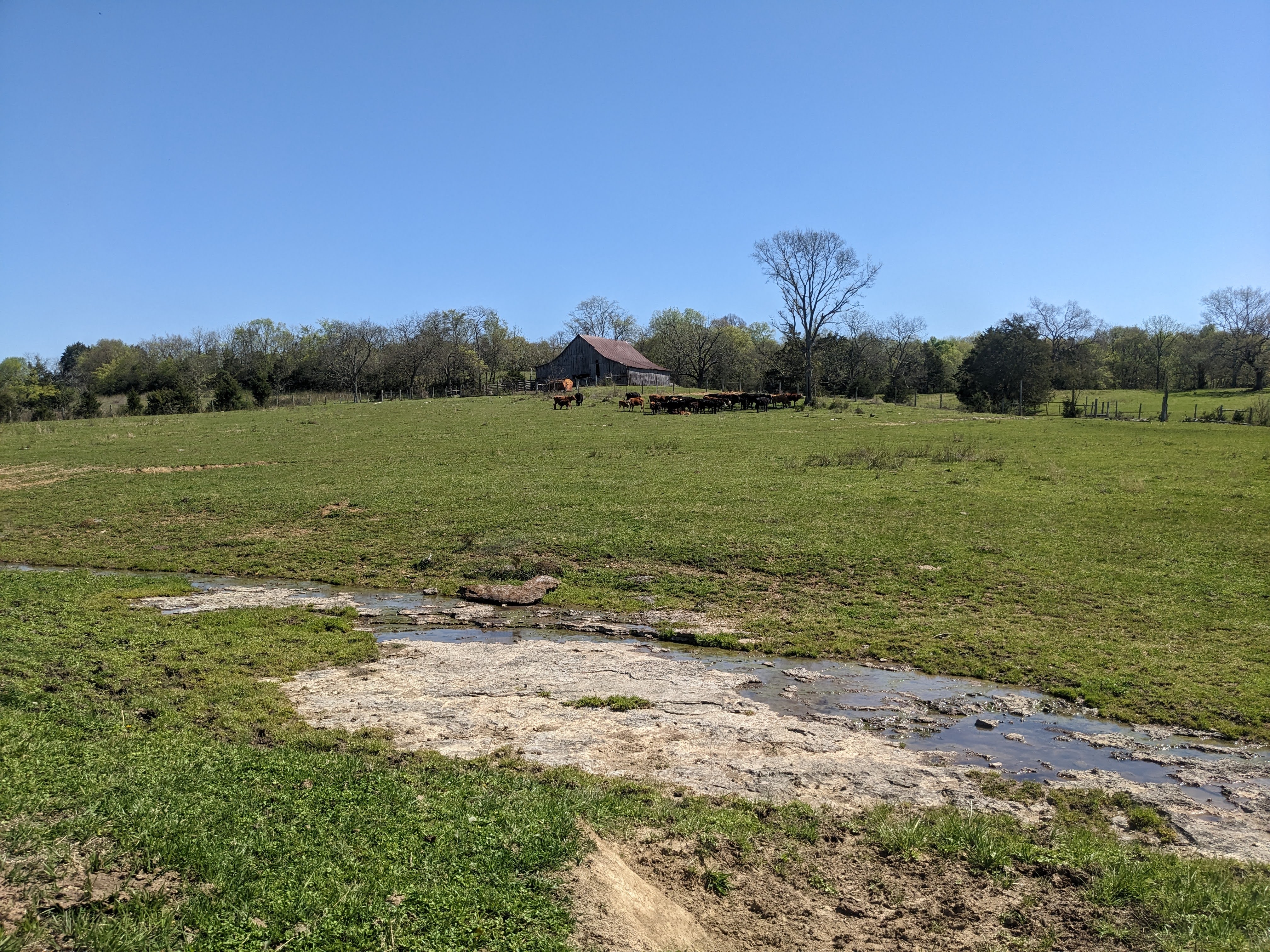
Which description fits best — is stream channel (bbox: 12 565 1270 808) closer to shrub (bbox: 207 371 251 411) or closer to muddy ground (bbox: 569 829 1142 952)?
muddy ground (bbox: 569 829 1142 952)

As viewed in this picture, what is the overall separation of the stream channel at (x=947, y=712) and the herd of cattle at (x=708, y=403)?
4060 centimetres

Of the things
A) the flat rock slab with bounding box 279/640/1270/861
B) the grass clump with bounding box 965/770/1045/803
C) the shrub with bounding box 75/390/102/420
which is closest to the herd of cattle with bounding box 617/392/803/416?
the flat rock slab with bounding box 279/640/1270/861

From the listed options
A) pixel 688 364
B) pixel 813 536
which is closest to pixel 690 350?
pixel 688 364

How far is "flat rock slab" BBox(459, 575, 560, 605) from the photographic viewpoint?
43.2ft

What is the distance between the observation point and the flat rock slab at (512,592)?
43.2ft

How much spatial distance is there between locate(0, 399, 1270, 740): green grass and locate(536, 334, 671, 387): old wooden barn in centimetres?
5776

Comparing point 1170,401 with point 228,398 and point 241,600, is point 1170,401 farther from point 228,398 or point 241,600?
point 228,398

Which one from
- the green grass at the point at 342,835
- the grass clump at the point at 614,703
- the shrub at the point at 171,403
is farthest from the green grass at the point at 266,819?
the shrub at the point at 171,403

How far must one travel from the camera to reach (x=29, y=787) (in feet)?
17.1

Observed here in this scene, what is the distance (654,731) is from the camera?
7.96m

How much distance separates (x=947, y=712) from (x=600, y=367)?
8380 centimetres

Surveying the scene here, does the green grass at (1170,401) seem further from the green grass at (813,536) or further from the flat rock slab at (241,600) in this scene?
the flat rock slab at (241,600)

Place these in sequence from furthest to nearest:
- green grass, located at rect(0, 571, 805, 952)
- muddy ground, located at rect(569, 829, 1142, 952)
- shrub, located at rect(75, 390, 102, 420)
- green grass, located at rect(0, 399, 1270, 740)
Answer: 1. shrub, located at rect(75, 390, 102, 420)
2. green grass, located at rect(0, 399, 1270, 740)
3. muddy ground, located at rect(569, 829, 1142, 952)
4. green grass, located at rect(0, 571, 805, 952)

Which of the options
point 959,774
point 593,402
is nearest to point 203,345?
point 593,402
